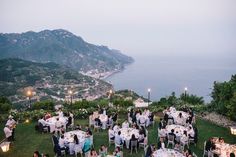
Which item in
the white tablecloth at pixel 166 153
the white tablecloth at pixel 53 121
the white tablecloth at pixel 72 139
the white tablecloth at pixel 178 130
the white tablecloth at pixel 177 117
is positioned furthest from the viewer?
the white tablecloth at pixel 177 117

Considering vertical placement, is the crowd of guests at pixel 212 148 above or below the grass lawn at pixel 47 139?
above

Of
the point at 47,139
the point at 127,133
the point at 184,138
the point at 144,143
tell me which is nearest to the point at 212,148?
the point at 184,138

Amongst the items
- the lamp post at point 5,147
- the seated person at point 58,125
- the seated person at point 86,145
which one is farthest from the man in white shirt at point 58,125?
the seated person at point 86,145

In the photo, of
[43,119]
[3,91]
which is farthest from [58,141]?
[3,91]

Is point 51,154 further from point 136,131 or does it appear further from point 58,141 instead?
point 136,131

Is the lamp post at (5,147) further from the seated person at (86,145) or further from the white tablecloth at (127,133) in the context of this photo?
the white tablecloth at (127,133)

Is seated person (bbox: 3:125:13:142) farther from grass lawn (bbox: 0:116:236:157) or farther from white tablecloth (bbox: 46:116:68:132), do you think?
white tablecloth (bbox: 46:116:68:132)
